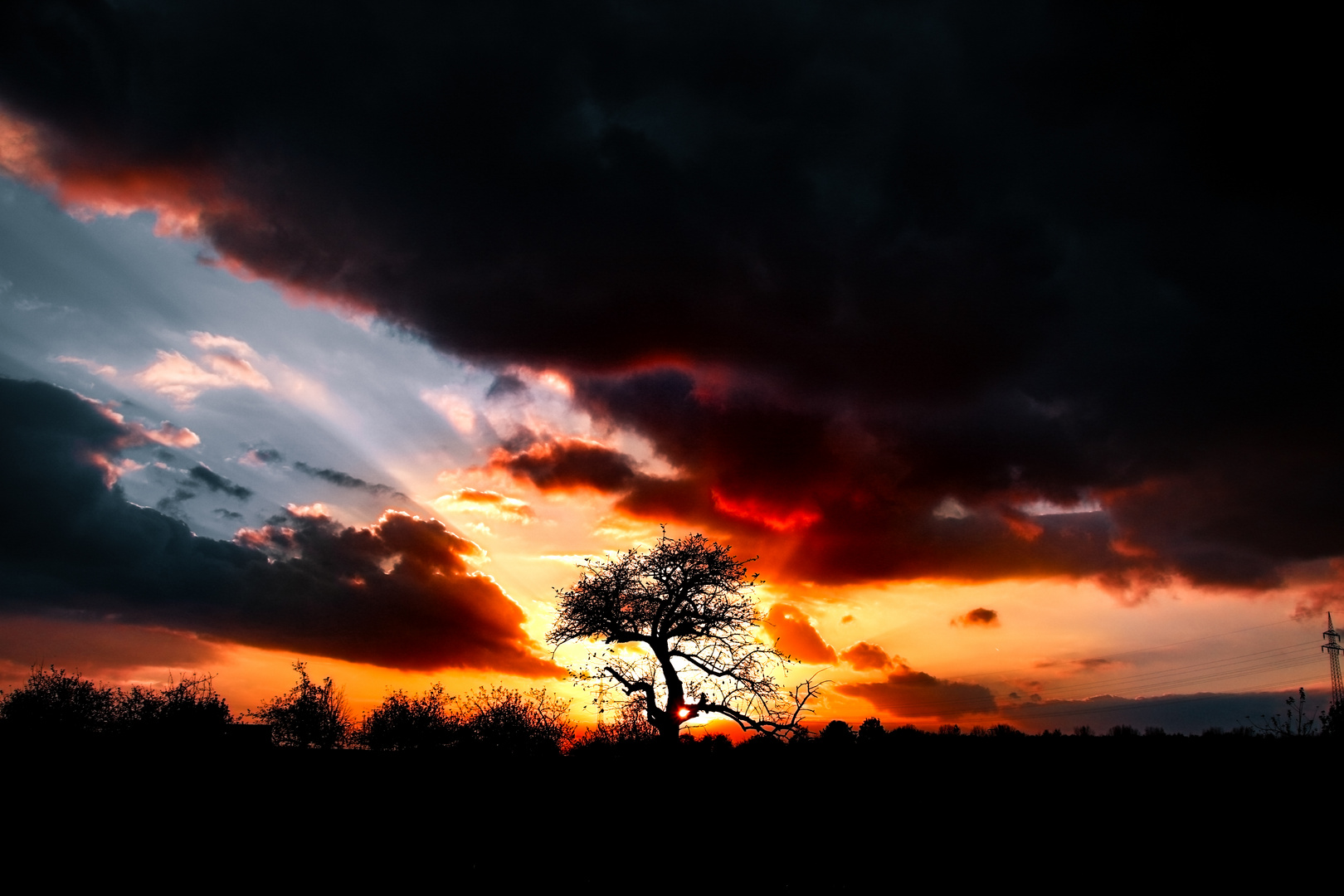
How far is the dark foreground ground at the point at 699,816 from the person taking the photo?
12.2 metres

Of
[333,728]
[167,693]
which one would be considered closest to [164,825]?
[167,693]

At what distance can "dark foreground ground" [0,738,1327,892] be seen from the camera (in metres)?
12.2

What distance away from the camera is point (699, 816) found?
16391 millimetres

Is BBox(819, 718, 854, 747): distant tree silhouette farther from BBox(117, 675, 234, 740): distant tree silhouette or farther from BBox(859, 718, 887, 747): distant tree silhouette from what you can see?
BBox(117, 675, 234, 740): distant tree silhouette

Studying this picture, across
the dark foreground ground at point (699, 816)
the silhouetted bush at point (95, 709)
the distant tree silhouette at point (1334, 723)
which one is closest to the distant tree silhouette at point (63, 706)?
the silhouetted bush at point (95, 709)

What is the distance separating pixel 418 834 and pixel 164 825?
5.86 m

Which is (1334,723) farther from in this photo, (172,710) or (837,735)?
(172,710)

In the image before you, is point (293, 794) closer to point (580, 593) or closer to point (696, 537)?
point (580, 593)

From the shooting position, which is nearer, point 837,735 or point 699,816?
point 699,816

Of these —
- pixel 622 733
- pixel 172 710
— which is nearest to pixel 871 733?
pixel 622 733

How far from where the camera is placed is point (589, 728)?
82.5 ft

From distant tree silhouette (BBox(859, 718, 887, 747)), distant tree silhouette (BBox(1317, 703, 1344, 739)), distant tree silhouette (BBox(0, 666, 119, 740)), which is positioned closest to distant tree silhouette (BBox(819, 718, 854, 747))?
distant tree silhouette (BBox(859, 718, 887, 747))

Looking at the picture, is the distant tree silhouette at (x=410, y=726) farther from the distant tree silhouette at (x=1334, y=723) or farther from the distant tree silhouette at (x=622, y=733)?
the distant tree silhouette at (x=1334, y=723)

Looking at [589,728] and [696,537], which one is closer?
[589,728]
